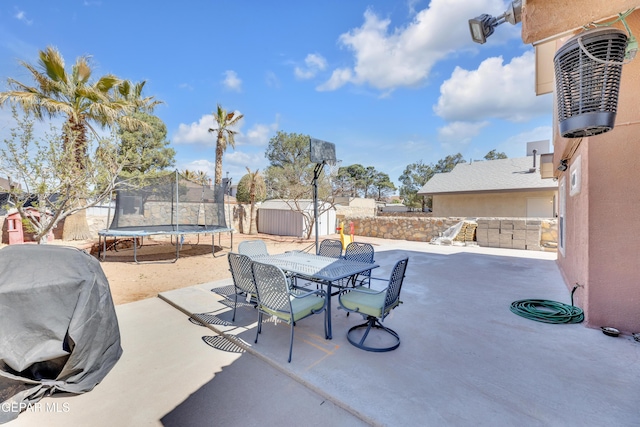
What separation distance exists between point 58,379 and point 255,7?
Answer: 8599 millimetres

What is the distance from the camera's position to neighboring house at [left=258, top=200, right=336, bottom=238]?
43.5 feet

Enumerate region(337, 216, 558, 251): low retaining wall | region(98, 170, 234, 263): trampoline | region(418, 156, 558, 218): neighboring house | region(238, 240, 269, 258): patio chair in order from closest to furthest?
region(238, 240, 269, 258): patio chair < region(98, 170, 234, 263): trampoline < region(337, 216, 558, 251): low retaining wall < region(418, 156, 558, 218): neighboring house

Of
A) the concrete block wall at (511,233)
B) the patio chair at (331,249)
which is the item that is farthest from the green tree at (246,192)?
the patio chair at (331,249)

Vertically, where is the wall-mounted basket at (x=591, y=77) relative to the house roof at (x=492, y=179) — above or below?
below

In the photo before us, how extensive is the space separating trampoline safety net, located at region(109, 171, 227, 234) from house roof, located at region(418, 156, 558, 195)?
491 inches

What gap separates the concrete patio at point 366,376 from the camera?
1.83 meters

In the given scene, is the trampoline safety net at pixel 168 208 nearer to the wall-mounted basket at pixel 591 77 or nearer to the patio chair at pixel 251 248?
the patio chair at pixel 251 248

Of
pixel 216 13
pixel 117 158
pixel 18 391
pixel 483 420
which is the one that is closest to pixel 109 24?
pixel 216 13

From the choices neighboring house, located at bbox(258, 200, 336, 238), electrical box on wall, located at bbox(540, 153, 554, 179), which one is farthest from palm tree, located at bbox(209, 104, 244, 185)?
electrical box on wall, located at bbox(540, 153, 554, 179)

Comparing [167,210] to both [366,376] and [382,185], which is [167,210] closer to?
[366,376]

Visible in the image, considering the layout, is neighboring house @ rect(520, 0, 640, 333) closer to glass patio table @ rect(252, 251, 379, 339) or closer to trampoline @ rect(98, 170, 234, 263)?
glass patio table @ rect(252, 251, 379, 339)

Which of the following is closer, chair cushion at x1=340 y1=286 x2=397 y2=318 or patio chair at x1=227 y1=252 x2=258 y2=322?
chair cushion at x1=340 y1=286 x2=397 y2=318

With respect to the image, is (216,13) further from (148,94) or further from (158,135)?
(158,135)

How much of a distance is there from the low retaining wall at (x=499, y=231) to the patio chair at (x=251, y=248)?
8531 millimetres
